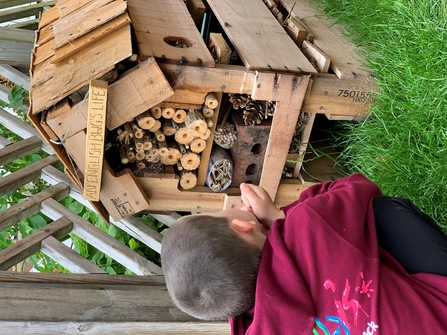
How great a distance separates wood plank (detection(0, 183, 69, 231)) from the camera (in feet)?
8.30

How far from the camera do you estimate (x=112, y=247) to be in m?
2.62

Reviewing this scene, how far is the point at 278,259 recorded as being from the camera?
54.0 inches

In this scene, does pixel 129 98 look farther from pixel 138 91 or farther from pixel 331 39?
pixel 331 39

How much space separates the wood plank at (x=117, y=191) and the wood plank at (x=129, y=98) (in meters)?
0.11

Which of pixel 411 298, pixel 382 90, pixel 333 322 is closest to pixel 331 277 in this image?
pixel 333 322

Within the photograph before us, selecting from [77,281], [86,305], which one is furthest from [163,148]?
[86,305]

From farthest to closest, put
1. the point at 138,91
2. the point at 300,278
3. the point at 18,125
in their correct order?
the point at 18,125, the point at 138,91, the point at 300,278

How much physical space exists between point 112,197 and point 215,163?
1.71 ft

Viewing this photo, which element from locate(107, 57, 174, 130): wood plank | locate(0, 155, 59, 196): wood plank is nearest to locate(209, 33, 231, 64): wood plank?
locate(107, 57, 174, 130): wood plank

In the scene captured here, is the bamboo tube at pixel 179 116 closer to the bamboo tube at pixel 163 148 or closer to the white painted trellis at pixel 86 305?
the bamboo tube at pixel 163 148

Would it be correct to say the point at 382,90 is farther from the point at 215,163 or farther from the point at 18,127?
the point at 18,127

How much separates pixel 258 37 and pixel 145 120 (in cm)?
69

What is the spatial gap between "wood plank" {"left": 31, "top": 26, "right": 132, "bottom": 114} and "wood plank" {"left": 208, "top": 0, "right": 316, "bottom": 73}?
1.75 feet

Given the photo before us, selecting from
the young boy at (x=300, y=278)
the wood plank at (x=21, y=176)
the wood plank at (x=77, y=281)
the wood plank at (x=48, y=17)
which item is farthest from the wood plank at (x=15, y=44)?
the young boy at (x=300, y=278)
